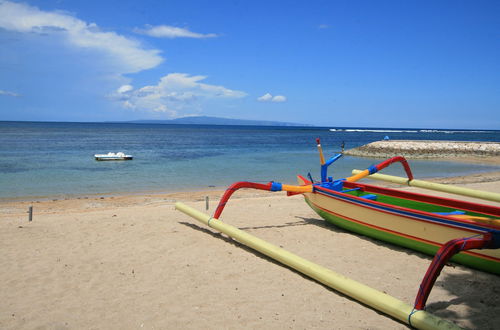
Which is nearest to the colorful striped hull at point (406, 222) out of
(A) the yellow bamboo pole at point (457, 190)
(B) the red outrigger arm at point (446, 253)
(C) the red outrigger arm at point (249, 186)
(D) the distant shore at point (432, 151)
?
(B) the red outrigger arm at point (446, 253)

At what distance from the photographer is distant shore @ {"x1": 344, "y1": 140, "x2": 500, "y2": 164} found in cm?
3228

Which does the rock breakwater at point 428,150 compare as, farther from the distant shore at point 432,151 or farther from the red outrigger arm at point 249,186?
the red outrigger arm at point 249,186

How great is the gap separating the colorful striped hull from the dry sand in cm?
21

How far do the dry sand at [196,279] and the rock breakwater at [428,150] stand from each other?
2879 cm

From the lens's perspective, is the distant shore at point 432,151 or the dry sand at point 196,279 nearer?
the dry sand at point 196,279

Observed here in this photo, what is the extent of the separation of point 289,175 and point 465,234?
14795 millimetres

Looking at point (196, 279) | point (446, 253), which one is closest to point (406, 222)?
point (446, 253)

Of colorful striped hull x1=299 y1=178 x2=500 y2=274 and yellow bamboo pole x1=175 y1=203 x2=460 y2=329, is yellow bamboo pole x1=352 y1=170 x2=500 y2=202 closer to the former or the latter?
colorful striped hull x1=299 y1=178 x2=500 y2=274

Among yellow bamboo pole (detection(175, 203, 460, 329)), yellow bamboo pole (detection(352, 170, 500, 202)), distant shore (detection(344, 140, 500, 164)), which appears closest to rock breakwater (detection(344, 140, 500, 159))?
distant shore (detection(344, 140, 500, 164))

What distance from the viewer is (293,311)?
13.3ft

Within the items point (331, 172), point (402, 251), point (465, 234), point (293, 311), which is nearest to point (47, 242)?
point (293, 311)

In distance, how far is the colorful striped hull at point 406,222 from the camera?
16.3ft

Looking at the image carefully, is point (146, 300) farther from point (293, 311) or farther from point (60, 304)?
point (293, 311)

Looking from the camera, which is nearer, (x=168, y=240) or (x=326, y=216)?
(x=168, y=240)
